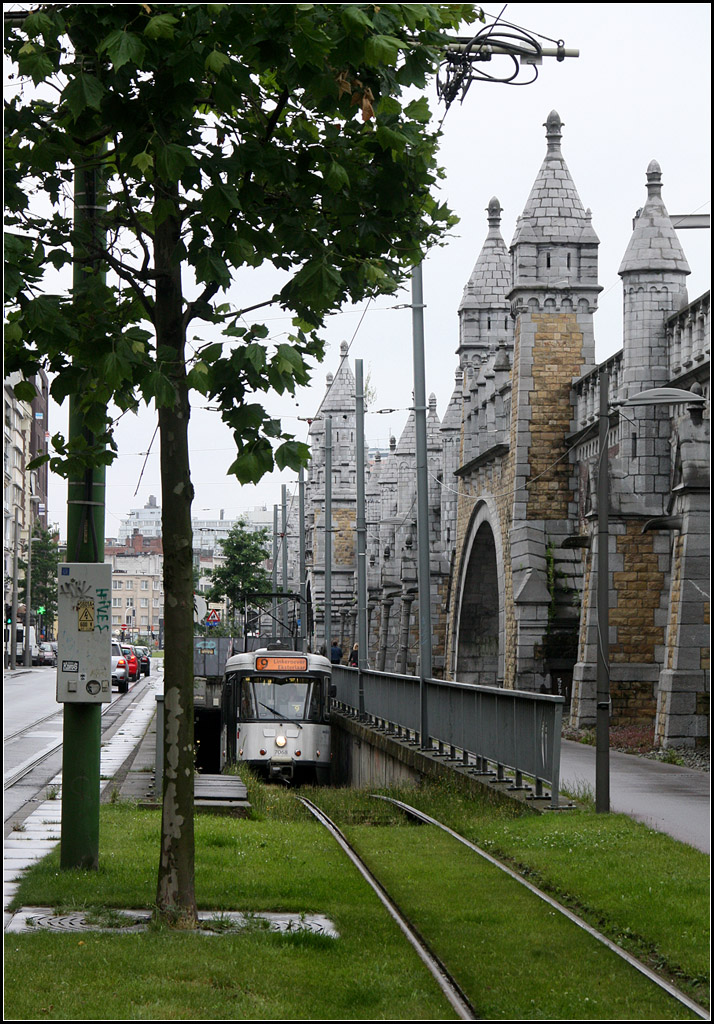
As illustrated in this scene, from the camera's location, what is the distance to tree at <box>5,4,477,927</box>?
7.52 metres

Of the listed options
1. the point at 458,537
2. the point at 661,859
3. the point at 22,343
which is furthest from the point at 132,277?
the point at 458,537

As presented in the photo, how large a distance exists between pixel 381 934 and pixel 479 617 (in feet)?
103

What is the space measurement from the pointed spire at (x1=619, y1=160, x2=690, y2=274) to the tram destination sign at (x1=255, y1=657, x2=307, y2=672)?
10076 millimetres

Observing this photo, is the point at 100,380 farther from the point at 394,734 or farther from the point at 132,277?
the point at 394,734

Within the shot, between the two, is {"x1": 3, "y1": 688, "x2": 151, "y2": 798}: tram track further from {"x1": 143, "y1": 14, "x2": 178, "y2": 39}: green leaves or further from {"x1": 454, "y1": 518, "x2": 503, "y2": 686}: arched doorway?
{"x1": 454, "y1": 518, "x2": 503, "y2": 686}: arched doorway

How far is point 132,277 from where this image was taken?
9.45 m

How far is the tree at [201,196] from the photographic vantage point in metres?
7.52

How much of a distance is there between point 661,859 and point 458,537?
2883cm

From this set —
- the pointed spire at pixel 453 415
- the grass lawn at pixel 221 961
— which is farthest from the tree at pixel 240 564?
the grass lawn at pixel 221 961

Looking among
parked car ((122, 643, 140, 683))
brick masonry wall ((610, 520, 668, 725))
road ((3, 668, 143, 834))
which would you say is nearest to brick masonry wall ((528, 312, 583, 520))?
brick masonry wall ((610, 520, 668, 725))

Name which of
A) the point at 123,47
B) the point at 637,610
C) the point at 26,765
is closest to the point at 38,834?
the point at 123,47

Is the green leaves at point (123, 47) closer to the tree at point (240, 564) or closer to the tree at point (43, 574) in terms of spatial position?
the tree at point (240, 564)

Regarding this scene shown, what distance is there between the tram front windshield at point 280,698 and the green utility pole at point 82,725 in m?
17.2

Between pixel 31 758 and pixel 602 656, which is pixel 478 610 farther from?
pixel 602 656
